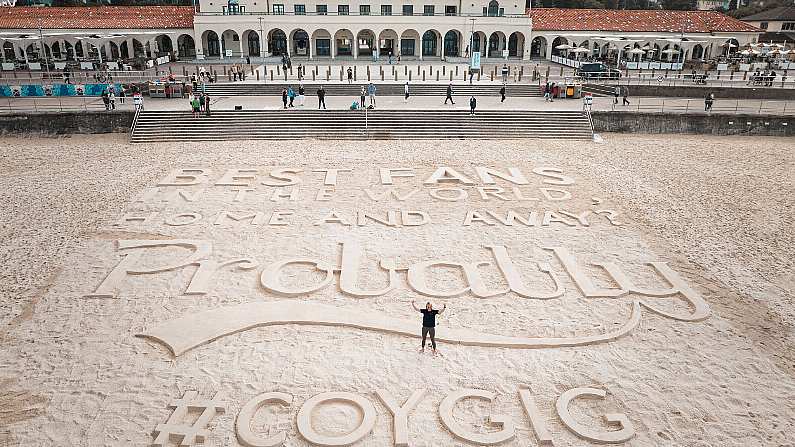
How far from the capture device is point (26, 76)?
3881 cm

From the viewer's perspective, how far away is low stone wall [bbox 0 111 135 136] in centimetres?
2714

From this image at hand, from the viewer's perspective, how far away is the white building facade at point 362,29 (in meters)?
48.8

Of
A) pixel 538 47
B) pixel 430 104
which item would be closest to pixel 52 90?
pixel 430 104

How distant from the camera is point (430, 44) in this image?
54.1 meters

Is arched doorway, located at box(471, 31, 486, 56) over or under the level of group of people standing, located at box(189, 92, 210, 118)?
over

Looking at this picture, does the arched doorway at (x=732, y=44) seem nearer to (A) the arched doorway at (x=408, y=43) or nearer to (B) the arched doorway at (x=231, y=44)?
(A) the arched doorway at (x=408, y=43)

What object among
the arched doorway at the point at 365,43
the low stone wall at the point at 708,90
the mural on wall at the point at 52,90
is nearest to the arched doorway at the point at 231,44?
the arched doorway at the point at 365,43

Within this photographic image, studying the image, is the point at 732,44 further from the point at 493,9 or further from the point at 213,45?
the point at 213,45

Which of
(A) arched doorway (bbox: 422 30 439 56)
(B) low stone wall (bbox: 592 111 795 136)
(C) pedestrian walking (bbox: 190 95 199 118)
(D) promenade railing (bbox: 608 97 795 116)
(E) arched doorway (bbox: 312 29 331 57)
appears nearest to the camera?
(C) pedestrian walking (bbox: 190 95 199 118)

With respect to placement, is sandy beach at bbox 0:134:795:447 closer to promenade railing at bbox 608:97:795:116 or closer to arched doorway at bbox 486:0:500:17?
promenade railing at bbox 608:97:795:116

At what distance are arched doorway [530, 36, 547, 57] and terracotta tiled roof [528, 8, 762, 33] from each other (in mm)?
2169

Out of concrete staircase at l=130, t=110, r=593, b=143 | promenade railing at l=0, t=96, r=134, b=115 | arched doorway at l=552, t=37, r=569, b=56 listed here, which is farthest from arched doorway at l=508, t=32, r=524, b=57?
promenade railing at l=0, t=96, r=134, b=115

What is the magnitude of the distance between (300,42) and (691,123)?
36.7 meters

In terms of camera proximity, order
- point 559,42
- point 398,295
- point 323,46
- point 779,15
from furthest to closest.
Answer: point 779,15 → point 323,46 → point 559,42 → point 398,295
